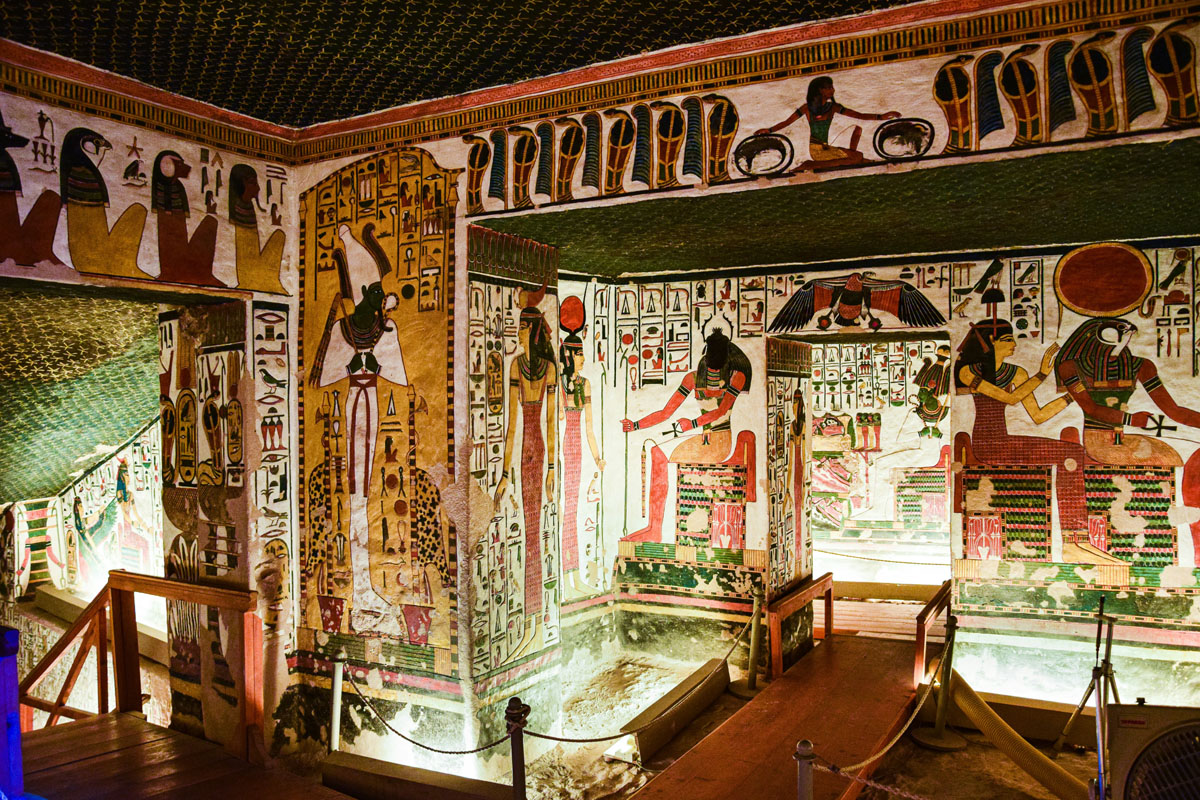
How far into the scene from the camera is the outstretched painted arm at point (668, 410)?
7078mm

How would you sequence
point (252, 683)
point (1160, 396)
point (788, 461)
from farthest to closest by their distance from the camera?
point (788, 461) < point (1160, 396) < point (252, 683)

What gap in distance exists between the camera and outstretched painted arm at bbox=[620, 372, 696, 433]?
7078 mm

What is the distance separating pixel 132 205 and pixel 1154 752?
532cm

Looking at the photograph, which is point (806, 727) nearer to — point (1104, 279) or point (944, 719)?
point (944, 719)

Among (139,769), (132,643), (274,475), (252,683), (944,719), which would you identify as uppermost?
(274,475)

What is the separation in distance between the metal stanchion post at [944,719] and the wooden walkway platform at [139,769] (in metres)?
3.72


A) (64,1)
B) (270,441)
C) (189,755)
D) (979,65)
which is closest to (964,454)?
(979,65)

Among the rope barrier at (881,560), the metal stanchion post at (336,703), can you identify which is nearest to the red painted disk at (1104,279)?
the rope barrier at (881,560)

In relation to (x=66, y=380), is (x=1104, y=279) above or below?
above

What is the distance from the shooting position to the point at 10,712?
2.60 meters

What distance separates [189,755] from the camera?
476 centimetres

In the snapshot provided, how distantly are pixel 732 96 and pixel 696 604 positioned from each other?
14.5ft

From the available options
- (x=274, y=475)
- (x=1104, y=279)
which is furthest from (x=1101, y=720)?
(x=274, y=475)

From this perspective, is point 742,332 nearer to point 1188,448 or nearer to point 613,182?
point 613,182
